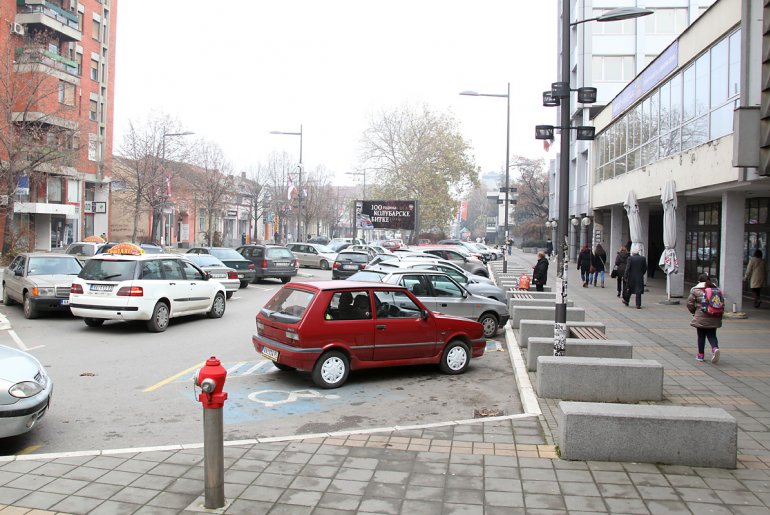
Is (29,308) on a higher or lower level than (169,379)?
higher

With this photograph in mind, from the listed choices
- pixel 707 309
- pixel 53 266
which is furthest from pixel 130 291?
pixel 707 309

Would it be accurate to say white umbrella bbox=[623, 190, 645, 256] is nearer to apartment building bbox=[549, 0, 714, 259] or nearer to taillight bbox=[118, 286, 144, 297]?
taillight bbox=[118, 286, 144, 297]

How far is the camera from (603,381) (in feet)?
25.2

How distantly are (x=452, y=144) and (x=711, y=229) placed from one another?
107 ft

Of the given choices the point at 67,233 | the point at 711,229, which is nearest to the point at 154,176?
the point at 67,233

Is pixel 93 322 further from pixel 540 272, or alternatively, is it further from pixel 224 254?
pixel 540 272

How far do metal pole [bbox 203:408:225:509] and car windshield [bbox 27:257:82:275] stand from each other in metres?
13.1

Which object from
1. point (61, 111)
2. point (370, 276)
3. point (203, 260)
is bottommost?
point (370, 276)

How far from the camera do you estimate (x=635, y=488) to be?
4.98 m

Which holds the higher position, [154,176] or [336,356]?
[154,176]

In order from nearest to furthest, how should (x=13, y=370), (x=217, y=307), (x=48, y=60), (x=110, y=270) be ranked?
1. (x=13, y=370)
2. (x=110, y=270)
3. (x=217, y=307)
4. (x=48, y=60)

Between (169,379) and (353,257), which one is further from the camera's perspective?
(353,257)

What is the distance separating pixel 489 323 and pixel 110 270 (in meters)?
7.91

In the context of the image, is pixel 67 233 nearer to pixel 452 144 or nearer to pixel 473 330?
pixel 452 144
